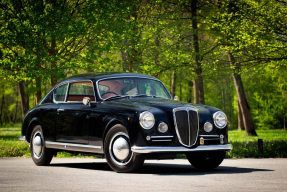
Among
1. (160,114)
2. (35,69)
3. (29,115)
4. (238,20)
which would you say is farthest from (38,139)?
(238,20)

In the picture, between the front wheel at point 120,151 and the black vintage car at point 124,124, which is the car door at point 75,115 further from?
the front wheel at point 120,151

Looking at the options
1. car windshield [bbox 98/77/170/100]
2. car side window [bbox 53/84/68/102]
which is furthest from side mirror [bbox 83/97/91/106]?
car side window [bbox 53/84/68/102]

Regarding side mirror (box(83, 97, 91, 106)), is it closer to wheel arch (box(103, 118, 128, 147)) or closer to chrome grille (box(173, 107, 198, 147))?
wheel arch (box(103, 118, 128, 147))

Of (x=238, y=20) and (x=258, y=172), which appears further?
(x=238, y=20)

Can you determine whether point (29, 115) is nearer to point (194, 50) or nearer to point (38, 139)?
point (38, 139)

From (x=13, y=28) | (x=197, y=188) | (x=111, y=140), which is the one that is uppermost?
(x=13, y=28)

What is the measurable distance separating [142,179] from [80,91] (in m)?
3.28

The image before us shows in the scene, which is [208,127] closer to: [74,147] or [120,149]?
[120,149]

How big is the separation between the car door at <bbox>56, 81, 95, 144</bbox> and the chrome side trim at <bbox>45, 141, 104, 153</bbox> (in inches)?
3.3

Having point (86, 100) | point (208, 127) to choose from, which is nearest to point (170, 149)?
point (208, 127)

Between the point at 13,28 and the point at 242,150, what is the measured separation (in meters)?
10.8

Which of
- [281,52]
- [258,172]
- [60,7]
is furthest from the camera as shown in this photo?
[281,52]

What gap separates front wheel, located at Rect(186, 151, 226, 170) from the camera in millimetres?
10078

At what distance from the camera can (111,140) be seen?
9172 mm
